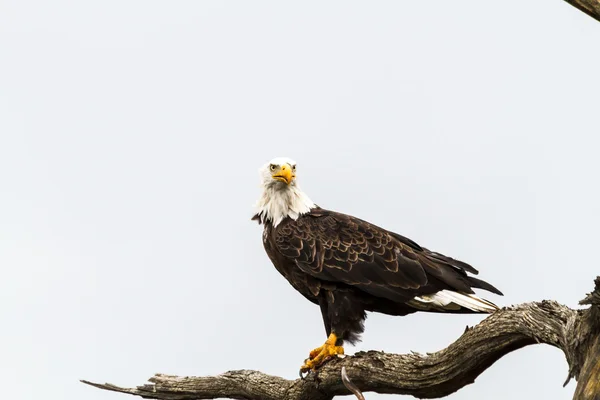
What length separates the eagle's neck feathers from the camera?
10.3 meters

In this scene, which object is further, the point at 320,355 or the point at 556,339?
the point at 320,355

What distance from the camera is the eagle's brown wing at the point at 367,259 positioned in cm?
959

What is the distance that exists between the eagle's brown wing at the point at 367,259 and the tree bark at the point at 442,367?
0.82 meters

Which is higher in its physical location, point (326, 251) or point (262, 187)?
point (262, 187)

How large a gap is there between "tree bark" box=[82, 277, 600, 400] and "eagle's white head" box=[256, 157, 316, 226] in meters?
1.56

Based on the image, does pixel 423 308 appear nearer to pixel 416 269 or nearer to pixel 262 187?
pixel 416 269

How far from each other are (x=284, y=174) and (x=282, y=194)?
24cm

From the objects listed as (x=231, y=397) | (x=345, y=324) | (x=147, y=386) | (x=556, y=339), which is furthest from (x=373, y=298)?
(x=556, y=339)

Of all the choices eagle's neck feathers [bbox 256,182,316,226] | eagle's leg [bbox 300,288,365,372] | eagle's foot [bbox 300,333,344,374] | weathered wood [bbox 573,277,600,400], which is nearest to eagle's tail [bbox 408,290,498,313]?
eagle's leg [bbox 300,288,365,372]

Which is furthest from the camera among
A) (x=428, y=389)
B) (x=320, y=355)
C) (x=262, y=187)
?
(x=262, y=187)

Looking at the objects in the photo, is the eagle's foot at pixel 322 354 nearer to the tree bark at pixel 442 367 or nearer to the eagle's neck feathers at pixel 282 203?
the tree bark at pixel 442 367

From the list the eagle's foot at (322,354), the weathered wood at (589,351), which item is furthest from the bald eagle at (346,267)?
the weathered wood at (589,351)

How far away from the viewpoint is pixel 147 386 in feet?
32.7

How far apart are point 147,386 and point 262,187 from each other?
7.19 feet
